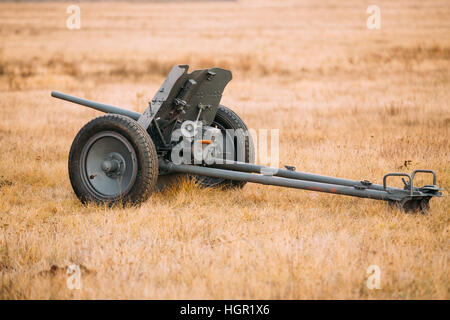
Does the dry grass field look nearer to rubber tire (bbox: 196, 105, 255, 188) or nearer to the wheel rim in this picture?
rubber tire (bbox: 196, 105, 255, 188)

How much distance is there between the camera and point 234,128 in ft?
26.0

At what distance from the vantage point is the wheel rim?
268 inches

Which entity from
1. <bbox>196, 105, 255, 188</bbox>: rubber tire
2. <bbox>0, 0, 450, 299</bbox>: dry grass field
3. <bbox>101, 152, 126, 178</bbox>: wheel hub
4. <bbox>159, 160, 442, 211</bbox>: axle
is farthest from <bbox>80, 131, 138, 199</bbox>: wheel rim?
<bbox>196, 105, 255, 188</bbox>: rubber tire

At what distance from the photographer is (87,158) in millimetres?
6945

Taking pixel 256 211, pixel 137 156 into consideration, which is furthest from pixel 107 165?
pixel 256 211

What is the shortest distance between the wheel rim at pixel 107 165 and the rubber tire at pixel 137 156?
0.19 feet

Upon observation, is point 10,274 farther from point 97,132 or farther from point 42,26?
point 42,26

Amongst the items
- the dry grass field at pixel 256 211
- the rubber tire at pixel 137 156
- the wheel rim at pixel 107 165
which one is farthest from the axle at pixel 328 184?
the rubber tire at pixel 137 156

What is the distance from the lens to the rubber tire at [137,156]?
651 cm

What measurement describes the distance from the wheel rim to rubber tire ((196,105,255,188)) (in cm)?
126

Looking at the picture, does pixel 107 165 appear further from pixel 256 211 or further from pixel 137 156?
pixel 256 211
